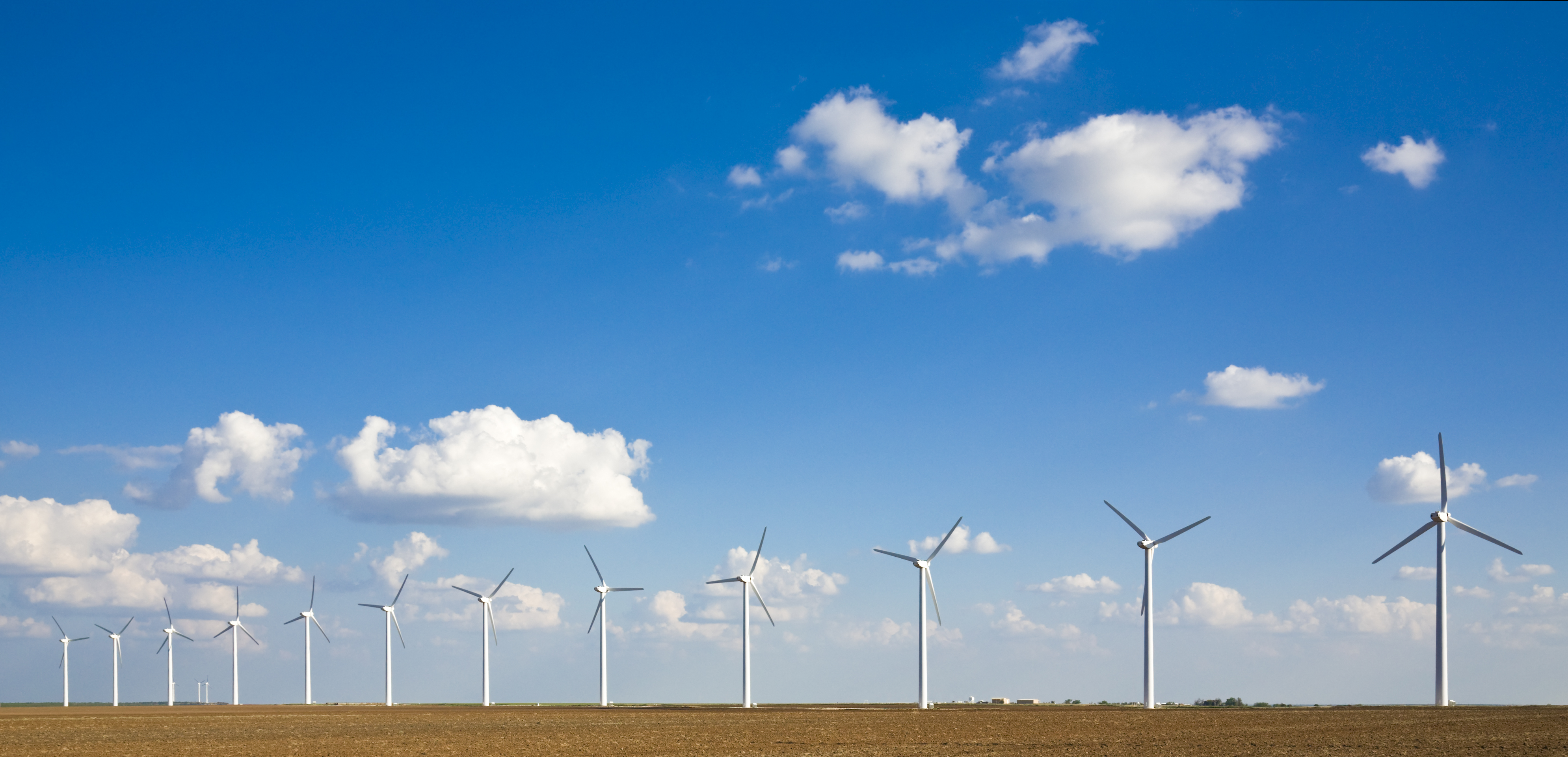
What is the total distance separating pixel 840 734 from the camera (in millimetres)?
70500

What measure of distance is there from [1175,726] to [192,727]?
220 ft

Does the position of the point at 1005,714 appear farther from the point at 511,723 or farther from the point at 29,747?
the point at 29,747

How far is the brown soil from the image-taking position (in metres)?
56.1

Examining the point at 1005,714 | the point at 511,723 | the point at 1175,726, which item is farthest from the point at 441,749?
the point at 1005,714

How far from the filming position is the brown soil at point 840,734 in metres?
56.1

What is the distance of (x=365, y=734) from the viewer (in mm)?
76000

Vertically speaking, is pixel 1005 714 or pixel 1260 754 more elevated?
pixel 1260 754

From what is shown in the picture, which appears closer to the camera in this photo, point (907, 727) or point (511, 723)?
point (907, 727)

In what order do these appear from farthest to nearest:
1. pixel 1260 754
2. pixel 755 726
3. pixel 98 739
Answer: pixel 755 726
pixel 98 739
pixel 1260 754

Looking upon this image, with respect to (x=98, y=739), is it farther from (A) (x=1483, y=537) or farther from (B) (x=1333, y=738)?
(A) (x=1483, y=537)

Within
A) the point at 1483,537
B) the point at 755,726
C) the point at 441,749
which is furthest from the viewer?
the point at 1483,537

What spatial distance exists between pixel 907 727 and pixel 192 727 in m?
51.9

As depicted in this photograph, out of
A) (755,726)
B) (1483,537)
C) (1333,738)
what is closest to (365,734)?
(755,726)

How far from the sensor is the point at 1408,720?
7906 centimetres
